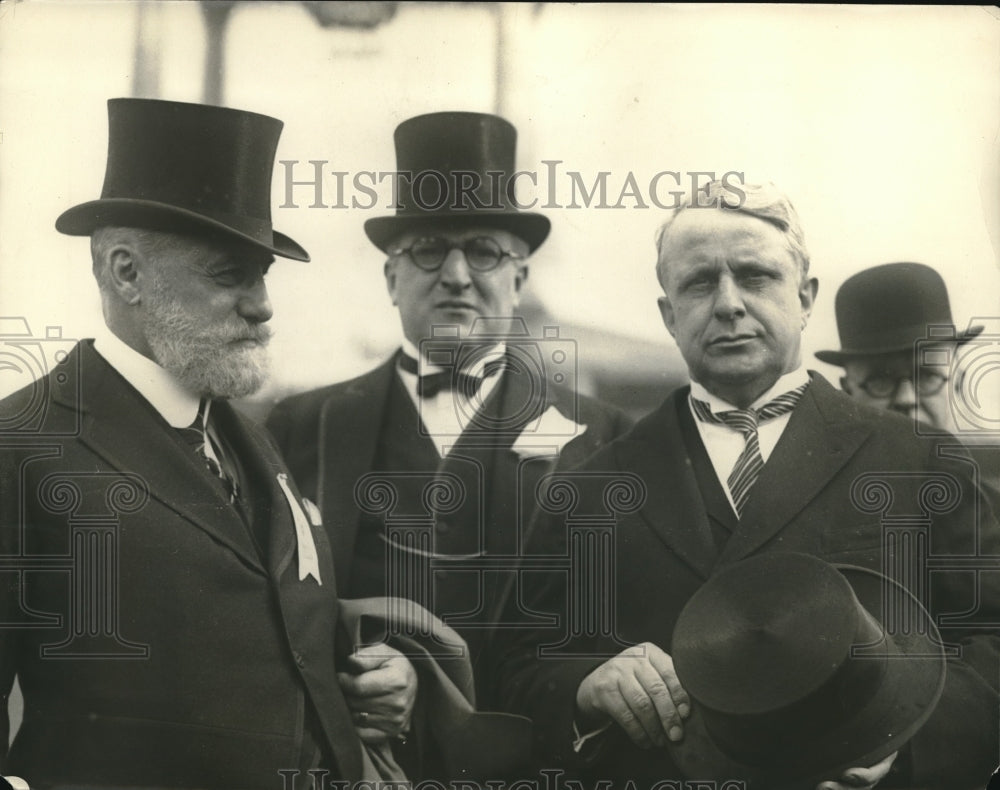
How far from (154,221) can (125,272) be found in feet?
0.67

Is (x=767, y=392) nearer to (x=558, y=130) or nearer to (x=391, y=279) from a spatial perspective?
(x=558, y=130)

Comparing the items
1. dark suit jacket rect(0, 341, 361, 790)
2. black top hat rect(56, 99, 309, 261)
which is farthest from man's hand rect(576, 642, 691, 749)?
black top hat rect(56, 99, 309, 261)

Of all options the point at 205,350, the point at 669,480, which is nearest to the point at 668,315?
the point at 669,480

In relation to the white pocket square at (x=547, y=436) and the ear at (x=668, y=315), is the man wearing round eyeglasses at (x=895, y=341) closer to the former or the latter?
the ear at (x=668, y=315)

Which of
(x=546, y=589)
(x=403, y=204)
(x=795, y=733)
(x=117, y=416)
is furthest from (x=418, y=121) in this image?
(x=795, y=733)

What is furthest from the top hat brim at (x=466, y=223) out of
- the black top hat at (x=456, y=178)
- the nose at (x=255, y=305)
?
the nose at (x=255, y=305)

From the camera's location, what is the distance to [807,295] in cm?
396

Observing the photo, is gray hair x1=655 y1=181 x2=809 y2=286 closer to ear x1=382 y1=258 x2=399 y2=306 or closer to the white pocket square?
the white pocket square

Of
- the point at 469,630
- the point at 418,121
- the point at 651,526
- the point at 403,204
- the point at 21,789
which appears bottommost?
the point at 21,789

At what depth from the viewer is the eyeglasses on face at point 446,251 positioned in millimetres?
3916

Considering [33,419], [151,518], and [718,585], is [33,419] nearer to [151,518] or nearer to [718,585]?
[151,518]

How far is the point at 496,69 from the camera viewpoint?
397cm

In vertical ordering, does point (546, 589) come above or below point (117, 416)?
below

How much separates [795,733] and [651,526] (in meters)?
0.80
